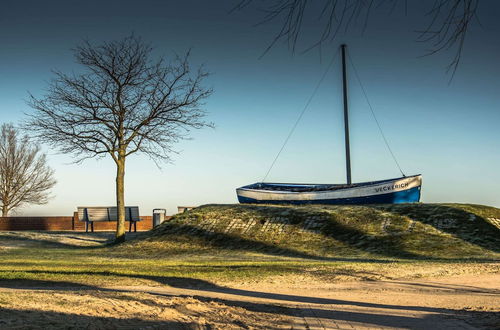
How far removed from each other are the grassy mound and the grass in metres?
0.04

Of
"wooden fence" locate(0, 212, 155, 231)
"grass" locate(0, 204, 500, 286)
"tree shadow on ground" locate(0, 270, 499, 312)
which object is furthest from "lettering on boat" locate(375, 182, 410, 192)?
"wooden fence" locate(0, 212, 155, 231)

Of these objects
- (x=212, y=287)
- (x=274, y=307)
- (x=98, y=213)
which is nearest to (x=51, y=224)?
(x=98, y=213)

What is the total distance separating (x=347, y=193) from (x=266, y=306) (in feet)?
66.5

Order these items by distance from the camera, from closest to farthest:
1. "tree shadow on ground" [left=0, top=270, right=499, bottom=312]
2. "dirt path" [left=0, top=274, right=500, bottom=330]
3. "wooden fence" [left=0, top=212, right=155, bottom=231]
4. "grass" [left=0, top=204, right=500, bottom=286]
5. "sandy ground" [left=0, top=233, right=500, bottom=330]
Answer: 1. "sandy ground" [left=0, top=233, right=500, bottom=330]
2. "dirt path" [left=0, top=274, right=500, bottom=330]
3. "tree shadow on ground" [left=0, top=270, right=499, bottom=312]
4. "grass" [left=0, top=204, right=500, bottom=286]
5. "wooden fence" [left=0, top=212, right=155, bottom=231]

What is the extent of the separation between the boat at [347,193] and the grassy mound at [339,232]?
4.64 metres

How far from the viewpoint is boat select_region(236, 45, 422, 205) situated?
26953mm

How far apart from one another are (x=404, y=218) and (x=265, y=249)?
587 cm

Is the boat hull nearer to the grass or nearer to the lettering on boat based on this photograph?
the lettering on boat

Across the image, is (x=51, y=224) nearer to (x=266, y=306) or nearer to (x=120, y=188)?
(x=120, y=188)

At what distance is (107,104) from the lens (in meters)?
23.3

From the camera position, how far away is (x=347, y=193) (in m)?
27.4

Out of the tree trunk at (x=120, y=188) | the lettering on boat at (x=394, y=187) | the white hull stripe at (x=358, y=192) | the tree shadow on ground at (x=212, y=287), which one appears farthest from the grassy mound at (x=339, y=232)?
the tree shadow on ground at (x=212, y=287)

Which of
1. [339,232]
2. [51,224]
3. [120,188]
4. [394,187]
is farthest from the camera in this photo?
[51,224]

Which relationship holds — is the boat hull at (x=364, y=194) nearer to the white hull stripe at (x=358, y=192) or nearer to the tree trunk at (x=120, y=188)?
the white hull stripe at (x=358, y=192)
